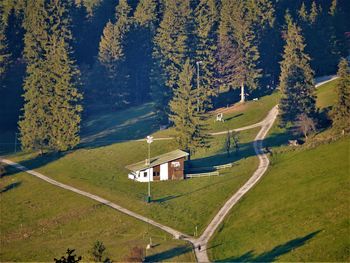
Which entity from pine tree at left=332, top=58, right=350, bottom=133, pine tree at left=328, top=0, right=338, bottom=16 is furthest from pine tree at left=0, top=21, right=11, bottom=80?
pine tree at left=328, top=0, right=338, bottom=16

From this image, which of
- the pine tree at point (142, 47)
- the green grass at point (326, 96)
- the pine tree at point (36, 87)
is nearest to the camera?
the green grass at point (326, 96)

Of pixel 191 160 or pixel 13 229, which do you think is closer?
pixel 13 229

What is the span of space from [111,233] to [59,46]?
4742 cm

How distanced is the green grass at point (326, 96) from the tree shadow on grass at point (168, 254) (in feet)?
142

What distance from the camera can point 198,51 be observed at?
11919 cm

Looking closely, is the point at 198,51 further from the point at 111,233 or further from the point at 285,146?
the point at 111,233

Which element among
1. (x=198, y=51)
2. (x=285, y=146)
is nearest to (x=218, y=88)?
(x=198, y=51)

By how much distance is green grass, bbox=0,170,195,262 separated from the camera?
63.1m

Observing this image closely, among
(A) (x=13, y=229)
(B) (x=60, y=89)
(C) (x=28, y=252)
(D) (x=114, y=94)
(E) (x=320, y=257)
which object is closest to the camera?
(E) (x=320, y=257)

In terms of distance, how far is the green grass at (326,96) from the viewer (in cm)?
9971

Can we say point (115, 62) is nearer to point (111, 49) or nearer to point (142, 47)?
point (111, 49)

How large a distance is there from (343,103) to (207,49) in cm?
4098

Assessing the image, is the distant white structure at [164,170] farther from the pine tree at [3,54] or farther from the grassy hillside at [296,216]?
the pine tree at [3,54]

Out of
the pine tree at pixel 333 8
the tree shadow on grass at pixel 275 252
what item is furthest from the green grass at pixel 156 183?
the pine tree at pixel 333 8
